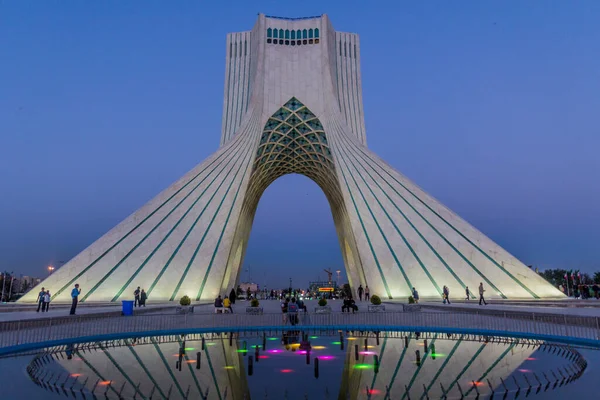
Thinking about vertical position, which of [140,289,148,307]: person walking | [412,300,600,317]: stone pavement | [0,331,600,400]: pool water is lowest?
[0,331,600,400]: pool water

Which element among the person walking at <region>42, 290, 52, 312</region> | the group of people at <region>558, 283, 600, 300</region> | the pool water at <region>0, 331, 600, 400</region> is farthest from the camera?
the group of people at <region>558, 283, 600, 300</region>

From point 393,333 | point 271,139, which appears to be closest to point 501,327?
point 393,333

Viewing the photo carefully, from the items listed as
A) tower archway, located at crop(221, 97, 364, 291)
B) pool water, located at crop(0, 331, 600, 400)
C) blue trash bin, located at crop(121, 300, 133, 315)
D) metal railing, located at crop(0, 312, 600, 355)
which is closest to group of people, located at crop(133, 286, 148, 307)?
blue trash bin, located at crop(121, 300, 133, 315)

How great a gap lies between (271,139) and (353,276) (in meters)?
12.4

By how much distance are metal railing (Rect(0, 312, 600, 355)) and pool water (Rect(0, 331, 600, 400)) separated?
0.38 m

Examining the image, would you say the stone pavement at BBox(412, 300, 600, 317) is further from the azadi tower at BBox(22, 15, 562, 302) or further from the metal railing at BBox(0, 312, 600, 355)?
the azadi tower at BBox(22, 15, 562, 302)

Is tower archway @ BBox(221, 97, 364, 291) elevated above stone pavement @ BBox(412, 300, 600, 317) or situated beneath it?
elevated above

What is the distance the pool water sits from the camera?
17.9 ft

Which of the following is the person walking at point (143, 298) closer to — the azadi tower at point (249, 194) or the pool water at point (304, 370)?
the azadi tower at point (249, 194)

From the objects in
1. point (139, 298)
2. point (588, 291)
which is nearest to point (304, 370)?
point (139, 298)

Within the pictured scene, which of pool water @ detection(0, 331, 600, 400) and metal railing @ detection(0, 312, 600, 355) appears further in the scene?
metal railing @ detection(0, 312, 600, 355)

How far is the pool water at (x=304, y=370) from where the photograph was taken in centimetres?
547

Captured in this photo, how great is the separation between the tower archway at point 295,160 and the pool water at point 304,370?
645 inches

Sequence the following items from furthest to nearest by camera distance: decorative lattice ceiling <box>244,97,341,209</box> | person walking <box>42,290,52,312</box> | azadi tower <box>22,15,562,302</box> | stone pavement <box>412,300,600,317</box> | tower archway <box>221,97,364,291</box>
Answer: decorative lattice ceiling <box>244,97,341,209</box> < tower archway <box>221,97,364,291</box> < azadi tower <box>22,15,562,302</box> < person walking <box>42,290,52,312</box> < stone pavement <box>412,300,600,317</box>
